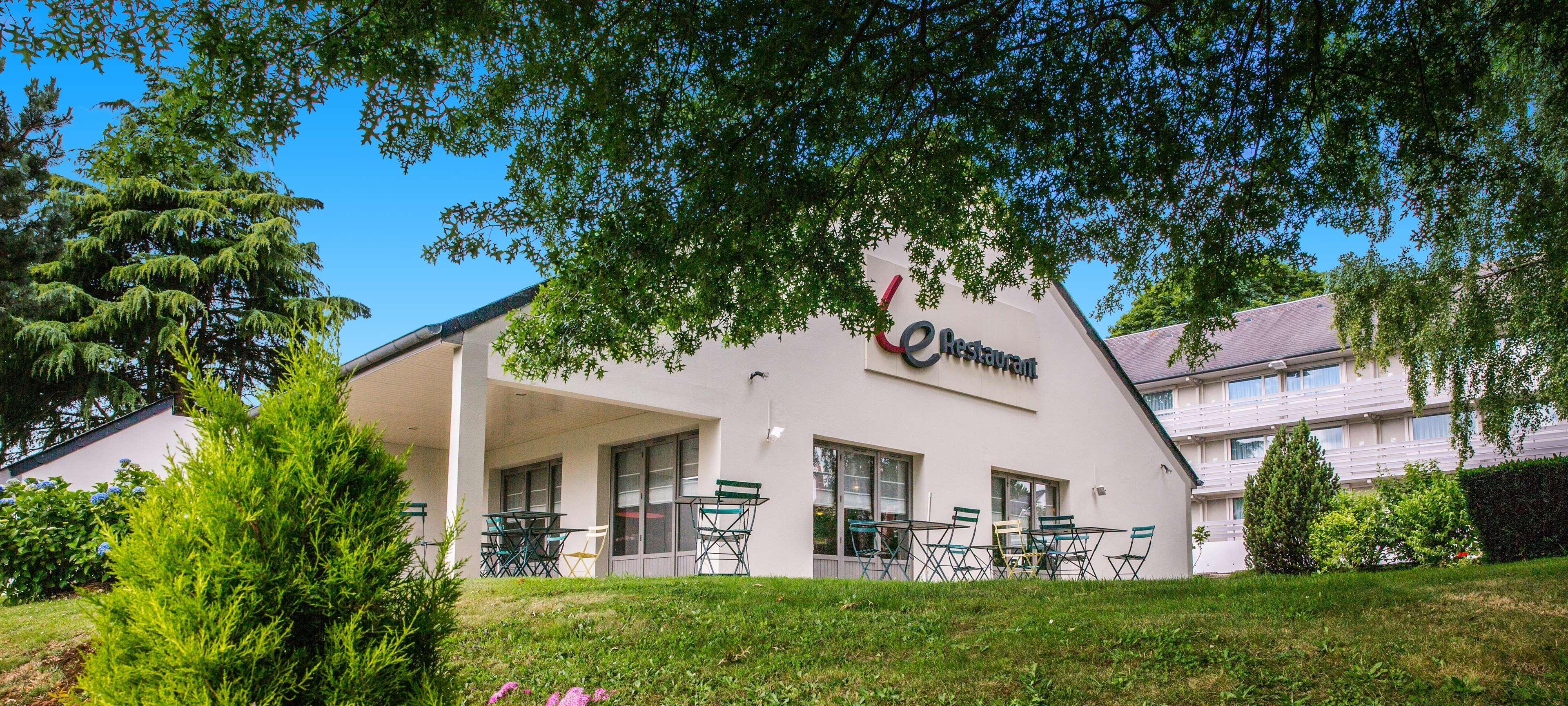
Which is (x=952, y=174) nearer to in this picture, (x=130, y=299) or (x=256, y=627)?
(x=256, y=627)

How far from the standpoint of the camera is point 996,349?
1625 centimetres

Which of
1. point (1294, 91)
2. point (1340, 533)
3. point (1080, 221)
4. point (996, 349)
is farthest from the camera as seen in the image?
point (1340, 533)

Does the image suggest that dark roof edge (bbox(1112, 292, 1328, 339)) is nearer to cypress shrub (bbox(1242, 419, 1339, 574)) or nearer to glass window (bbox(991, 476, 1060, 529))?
cypress shrub (bbox(1242, 419, 1339, 574))

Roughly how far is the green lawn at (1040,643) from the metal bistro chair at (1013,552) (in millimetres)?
5585

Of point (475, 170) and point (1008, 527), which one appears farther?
point (1008, 527)

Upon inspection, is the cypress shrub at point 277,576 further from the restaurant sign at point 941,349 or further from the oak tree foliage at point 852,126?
the restaurant sign at point 941,349

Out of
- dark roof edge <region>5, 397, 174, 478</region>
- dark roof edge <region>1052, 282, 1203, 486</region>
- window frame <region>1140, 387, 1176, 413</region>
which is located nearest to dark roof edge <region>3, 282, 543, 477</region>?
dark roof edge <region>5, 397, 174, 478</region>

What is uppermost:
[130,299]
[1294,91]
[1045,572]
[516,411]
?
[130,299]

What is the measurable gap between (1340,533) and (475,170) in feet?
53.4

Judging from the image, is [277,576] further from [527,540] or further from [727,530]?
[527,540]

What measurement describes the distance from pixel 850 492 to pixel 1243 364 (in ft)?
68.0

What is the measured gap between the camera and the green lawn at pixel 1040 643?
5770 millimetres

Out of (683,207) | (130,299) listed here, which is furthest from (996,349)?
(130,299)

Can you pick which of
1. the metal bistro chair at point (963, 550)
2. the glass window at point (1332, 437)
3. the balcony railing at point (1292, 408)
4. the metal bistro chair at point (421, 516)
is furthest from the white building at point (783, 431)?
the glass window at point (1332, 437)
